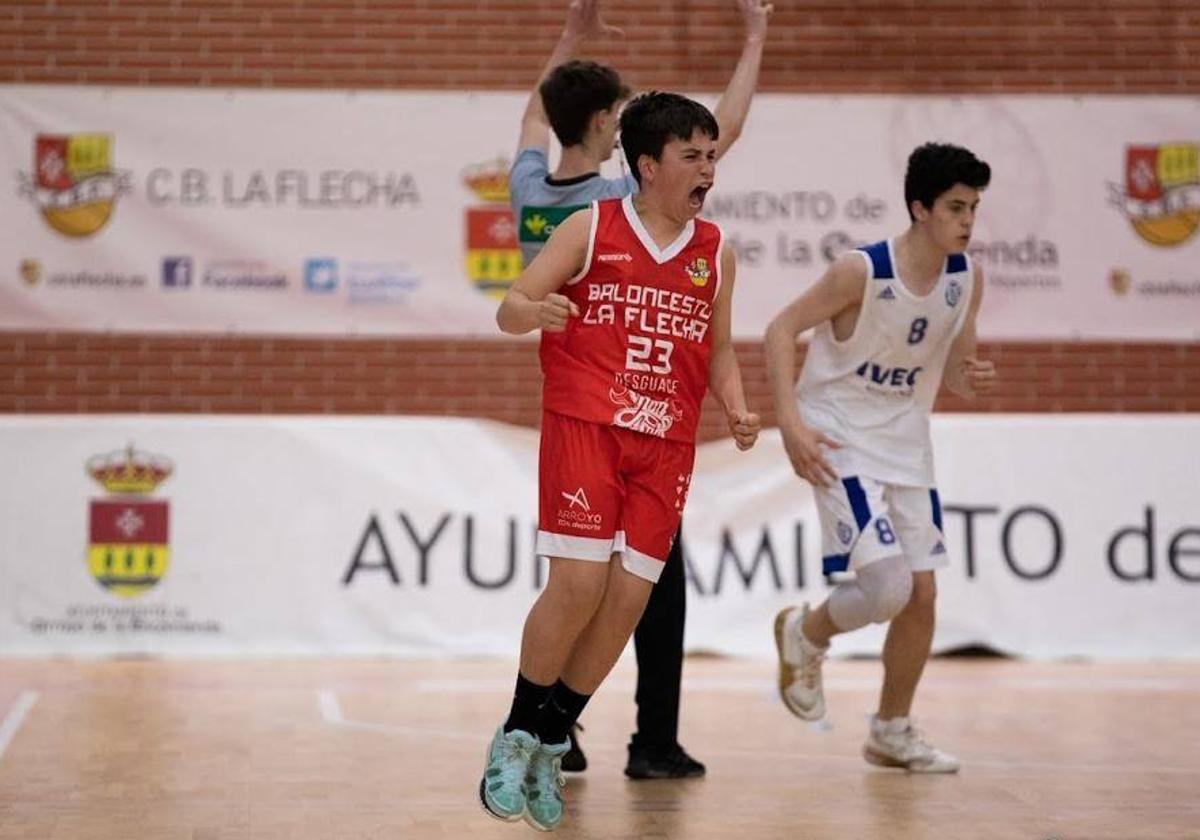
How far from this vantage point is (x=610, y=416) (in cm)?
426

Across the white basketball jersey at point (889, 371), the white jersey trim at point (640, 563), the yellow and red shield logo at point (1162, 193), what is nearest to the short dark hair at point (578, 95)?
the white basketball jersey at point (889, 371)

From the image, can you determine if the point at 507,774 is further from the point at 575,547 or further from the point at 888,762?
the point at 888,762

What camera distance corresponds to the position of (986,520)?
29.1ft

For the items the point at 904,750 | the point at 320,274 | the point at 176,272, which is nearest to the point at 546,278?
the point at 904,750

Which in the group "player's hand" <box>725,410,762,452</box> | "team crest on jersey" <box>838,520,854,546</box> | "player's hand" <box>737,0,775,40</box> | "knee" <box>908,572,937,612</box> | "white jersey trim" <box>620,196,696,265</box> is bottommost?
"knee" <box>908,572,937,612</box>

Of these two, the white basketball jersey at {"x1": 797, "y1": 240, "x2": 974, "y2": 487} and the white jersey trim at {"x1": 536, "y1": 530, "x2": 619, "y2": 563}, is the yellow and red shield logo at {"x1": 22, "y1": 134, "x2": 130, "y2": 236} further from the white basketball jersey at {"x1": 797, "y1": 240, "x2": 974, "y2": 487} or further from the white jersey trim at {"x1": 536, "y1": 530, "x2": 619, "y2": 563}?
the white jersey trim at {"x1": 536, "y1": 530, "x2": 619, "y2": 563}

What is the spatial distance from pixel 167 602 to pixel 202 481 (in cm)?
61

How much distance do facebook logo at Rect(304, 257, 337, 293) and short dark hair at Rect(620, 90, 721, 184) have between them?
5.51m

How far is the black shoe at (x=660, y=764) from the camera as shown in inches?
208

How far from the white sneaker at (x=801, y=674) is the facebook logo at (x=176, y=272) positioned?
4.95 meters

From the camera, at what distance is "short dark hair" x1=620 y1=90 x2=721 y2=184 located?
173 inches

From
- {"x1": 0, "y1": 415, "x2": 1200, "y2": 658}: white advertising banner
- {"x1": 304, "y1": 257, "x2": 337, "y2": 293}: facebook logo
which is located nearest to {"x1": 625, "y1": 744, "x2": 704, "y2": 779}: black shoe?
{"x1": 0, "y1": 415, "x2": 1200, "y2": 658}: white advertising banner

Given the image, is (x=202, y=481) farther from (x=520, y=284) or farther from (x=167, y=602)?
(x=520, y=284)

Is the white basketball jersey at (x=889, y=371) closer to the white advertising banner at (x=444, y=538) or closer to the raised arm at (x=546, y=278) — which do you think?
the raised arm at (x=546, y=278)
